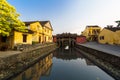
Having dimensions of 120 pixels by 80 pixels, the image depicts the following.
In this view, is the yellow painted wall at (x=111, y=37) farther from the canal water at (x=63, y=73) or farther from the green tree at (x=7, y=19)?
the green tree at (x=7, y=19)

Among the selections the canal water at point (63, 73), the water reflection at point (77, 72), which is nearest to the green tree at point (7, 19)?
the canal water at point (63, 73)

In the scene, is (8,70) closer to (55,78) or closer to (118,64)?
(55,78)

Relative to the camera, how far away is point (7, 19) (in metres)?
17.9

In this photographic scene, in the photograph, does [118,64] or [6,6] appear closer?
[118,64]

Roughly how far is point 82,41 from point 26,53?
3795cm

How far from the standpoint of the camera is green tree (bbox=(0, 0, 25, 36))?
53.7 ft

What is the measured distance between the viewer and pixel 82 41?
5175 centimetres

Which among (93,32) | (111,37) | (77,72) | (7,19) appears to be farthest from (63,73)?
(93,32)

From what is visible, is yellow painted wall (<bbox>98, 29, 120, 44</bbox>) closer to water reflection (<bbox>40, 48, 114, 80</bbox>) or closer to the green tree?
water reflection (<bbox>40, 48, 114, 80</bbox>)

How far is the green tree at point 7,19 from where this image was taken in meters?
16.4

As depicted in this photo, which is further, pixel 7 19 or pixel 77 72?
pixel 7 19

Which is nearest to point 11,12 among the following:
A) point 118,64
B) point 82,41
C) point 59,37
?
point 118,64

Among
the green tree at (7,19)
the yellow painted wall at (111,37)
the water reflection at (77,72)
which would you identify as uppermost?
the green tree at (7,19)

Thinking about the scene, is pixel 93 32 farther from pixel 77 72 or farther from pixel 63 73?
pixel 63 73
